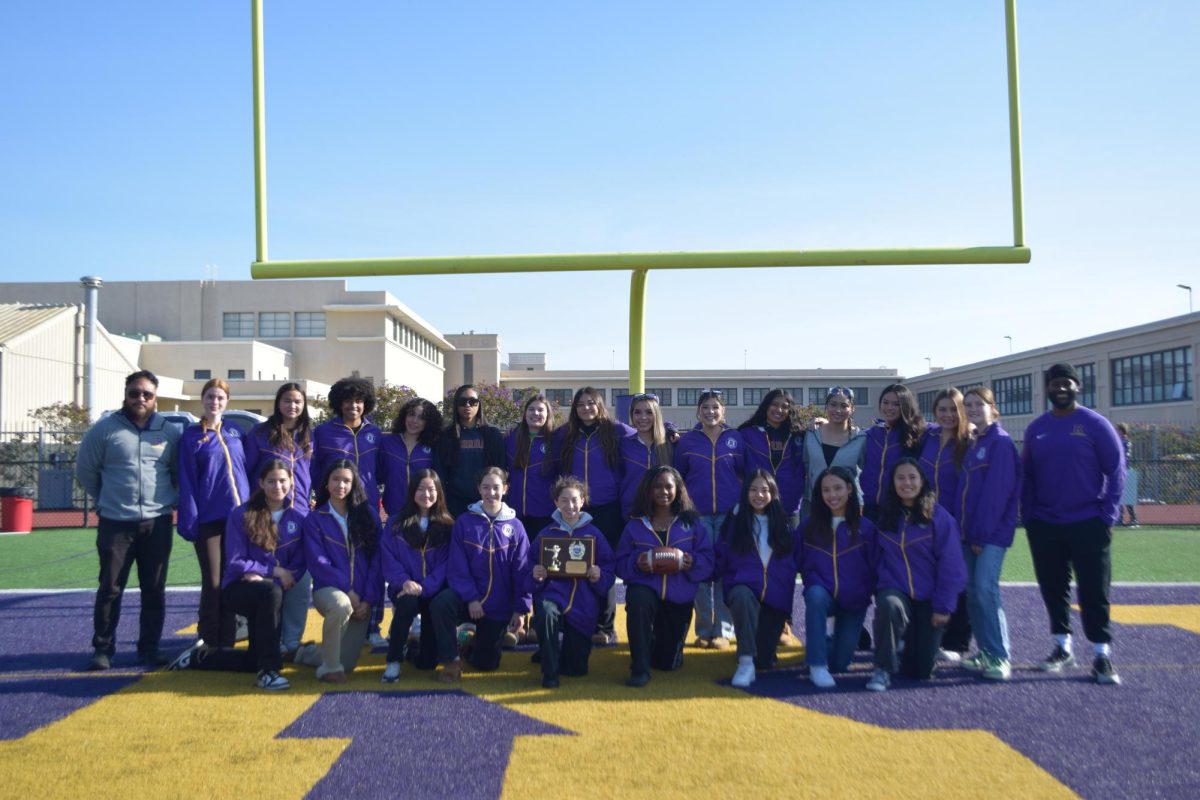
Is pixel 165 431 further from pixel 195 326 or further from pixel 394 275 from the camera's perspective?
pixel 195 326

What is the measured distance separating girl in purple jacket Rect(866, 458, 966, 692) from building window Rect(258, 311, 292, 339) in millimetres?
39634

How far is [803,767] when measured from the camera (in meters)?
3.47

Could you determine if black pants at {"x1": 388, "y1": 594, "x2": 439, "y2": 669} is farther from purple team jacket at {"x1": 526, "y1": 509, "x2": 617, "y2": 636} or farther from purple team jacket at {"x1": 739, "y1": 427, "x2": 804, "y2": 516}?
purple team jacket at {"x1": 739, "y1": 427, "x2": 804, "y2": 516}

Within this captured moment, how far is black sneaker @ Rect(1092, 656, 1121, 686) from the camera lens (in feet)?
15.3

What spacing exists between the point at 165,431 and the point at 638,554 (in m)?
2.87

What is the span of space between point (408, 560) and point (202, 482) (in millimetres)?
1285

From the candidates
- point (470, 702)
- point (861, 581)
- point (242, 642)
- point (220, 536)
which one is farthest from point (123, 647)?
point (861, 581)

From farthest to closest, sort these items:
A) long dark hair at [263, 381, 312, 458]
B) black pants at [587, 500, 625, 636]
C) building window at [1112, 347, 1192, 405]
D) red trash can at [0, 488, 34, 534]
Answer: building window at [1112, 347, 1192, 405] → red trash can at [0, 488, 34, 534] → black pants at [587, 500, 625, 636] → long dark hair at [263, 381, 312, 458]

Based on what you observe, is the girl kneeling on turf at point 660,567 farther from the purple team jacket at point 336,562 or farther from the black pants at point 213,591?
the black pants at point 213,591

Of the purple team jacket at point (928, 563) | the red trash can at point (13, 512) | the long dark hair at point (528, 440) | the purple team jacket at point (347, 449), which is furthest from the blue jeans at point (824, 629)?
the red trash can at point (13, 512)

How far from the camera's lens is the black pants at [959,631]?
5207mm

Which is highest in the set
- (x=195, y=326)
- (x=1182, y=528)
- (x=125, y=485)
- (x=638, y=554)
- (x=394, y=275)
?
(x=195, y=326)

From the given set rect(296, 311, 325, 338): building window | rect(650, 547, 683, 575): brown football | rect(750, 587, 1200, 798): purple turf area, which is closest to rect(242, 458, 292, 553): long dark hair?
rect(650, 547, 683, 575): brown football

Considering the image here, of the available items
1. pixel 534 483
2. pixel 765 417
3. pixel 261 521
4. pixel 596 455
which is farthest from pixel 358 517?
pixel 765 417
